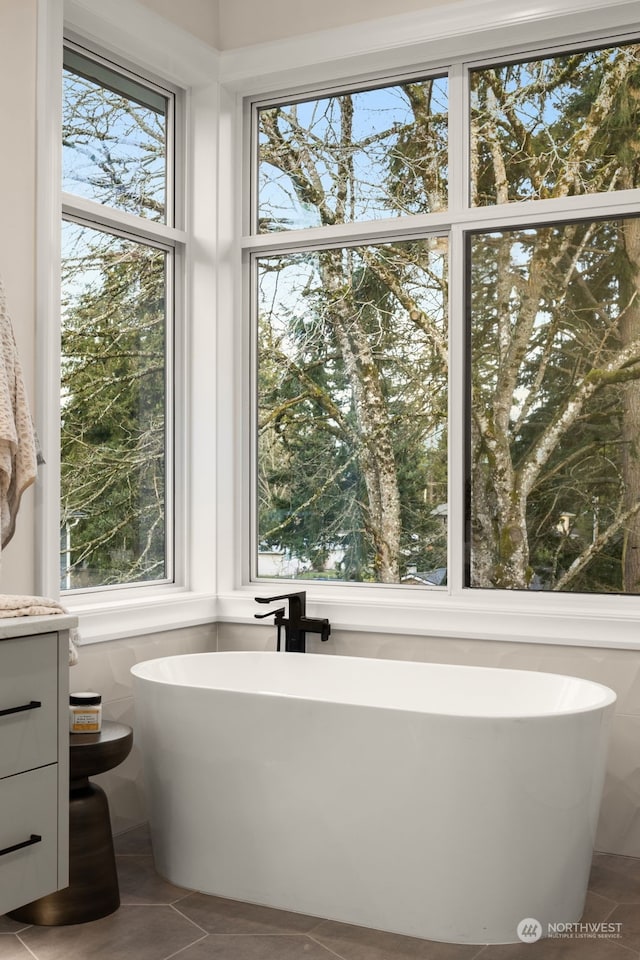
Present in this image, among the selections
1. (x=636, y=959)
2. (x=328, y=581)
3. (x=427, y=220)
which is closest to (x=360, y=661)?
(x=328, y=581)

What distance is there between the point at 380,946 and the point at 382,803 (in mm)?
340

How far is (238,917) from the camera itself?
2564mm

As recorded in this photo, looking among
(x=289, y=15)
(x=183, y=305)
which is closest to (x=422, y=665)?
(x=183, y=305)

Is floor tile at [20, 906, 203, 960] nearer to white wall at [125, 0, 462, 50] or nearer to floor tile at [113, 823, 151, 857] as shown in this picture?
floor tile at [113, 823, 151, 857]

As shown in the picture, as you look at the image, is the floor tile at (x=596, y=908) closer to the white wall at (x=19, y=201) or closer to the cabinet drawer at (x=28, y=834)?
the cabinet drawer at (x=28, y=834)

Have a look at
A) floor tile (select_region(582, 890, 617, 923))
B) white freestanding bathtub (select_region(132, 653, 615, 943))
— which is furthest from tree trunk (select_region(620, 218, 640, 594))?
floor tile (select_region(582, 890, 617, 923))

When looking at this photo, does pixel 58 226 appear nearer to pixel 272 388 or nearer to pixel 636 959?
pixel 272 388

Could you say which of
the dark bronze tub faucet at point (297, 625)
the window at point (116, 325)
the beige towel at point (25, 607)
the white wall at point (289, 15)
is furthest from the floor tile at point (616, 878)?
the white wall at point (289, 15)

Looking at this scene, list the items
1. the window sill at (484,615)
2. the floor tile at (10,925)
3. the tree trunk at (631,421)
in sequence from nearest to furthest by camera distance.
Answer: the floor tile at (10,925), the window sill at (484,615), the tree trunk at (631,421)

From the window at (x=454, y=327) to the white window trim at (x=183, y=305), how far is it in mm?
209

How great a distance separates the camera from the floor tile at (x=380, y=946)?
234cm

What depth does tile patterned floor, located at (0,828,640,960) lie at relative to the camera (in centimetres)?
235

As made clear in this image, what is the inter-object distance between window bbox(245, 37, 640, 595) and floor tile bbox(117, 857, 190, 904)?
124 cm

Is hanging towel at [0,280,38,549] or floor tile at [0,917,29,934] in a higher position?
hanging towel at [0,280,38,549]
